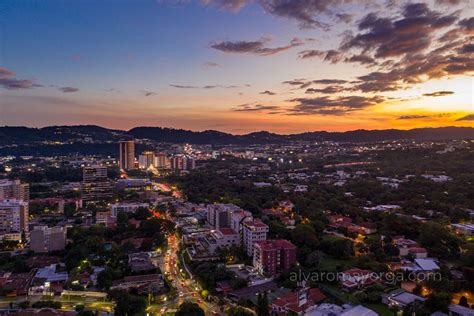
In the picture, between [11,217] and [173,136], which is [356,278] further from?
[173,136]

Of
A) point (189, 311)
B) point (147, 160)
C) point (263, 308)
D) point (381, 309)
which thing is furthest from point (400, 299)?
point (147, 160)

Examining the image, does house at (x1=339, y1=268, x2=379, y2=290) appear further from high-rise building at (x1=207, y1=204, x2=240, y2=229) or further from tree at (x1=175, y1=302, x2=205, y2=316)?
high-rise building at (x1=207, y1=204, x2=240, y2=229)

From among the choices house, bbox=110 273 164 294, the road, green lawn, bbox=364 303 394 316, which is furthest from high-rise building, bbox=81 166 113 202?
green lawn, bbox=364 303 394 316

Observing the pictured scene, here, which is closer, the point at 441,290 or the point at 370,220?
the point at 441,290

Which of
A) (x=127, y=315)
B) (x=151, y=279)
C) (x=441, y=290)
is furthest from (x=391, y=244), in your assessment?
(x=127, y=315)

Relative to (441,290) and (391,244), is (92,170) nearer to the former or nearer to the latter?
(391,244)

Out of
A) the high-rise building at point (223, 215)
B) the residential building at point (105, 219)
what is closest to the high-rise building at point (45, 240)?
the residential building at point (105, 219)
